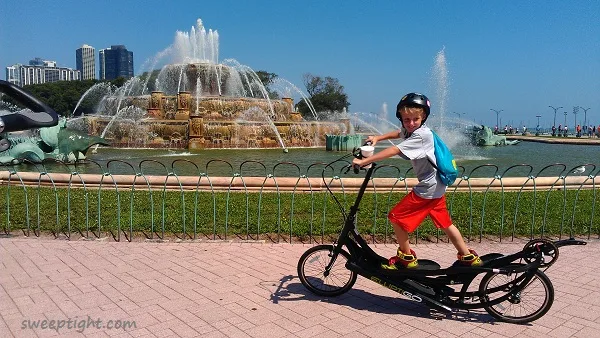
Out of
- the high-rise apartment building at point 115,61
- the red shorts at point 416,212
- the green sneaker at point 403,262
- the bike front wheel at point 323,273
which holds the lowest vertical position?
the bike front wheel at point 323,273

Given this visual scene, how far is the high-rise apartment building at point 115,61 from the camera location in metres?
160

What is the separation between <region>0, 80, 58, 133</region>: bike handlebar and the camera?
207 centimetres

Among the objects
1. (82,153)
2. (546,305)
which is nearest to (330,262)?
(546,305)

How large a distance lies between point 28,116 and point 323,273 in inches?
128

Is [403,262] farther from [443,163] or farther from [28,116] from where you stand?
[28,116]

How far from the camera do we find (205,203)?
9172 millimetres

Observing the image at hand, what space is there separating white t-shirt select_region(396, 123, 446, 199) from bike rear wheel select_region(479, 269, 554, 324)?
814 millimetres

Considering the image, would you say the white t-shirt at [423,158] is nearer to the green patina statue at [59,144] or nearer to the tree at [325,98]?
the green patina statue at [59,144]

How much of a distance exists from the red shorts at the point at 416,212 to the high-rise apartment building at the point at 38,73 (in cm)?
9581

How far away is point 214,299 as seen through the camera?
181 inches

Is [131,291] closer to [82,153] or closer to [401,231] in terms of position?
[401,231]

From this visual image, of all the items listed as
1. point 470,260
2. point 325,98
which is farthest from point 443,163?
point 325,98

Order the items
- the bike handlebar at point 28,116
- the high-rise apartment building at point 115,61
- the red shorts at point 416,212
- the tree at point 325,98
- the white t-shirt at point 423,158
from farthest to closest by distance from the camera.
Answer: the high-rise apartment building at point 115,61
the tree at point 325,98
the red shorts at point 416,212
the white t-shirt at point 423,158
the bike handlebar at point 28,116

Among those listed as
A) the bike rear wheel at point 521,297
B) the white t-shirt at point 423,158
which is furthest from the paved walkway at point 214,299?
the white t-shirt at point 423,158
